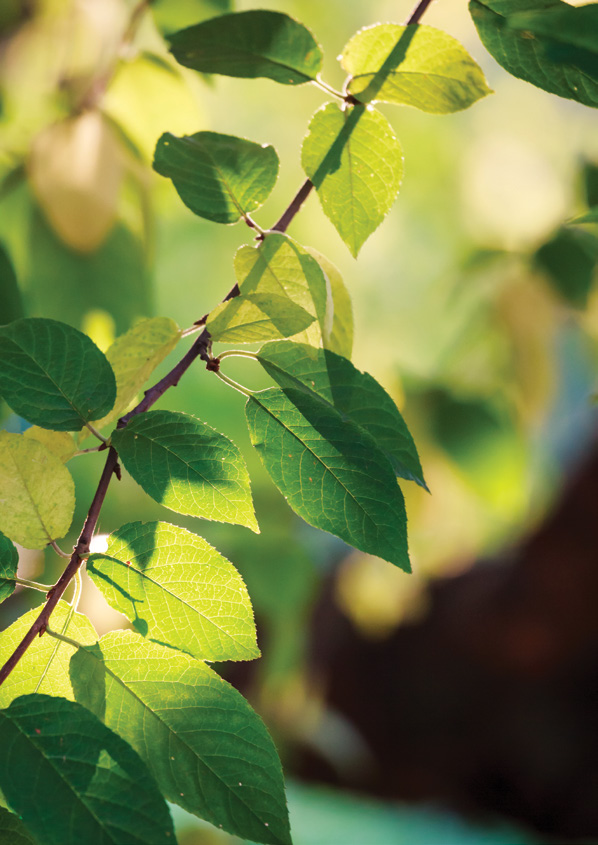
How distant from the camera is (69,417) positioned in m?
0.22

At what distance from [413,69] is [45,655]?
22 centimetres

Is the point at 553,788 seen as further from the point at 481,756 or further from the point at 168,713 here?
the point at 168,713

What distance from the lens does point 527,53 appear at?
0.76ft

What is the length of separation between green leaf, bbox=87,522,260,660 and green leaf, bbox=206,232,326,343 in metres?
0.07

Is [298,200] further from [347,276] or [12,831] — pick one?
[347,276]

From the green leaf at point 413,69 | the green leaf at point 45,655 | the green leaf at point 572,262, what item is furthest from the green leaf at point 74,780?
the green leaf at point 572,262

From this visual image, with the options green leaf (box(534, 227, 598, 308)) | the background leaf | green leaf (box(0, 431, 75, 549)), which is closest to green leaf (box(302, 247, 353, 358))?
the background leaf

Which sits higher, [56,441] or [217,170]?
[217,170]

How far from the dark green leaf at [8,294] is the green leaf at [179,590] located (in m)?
0.20

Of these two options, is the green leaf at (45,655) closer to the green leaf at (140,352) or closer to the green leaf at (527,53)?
the green leaf at (140,352)

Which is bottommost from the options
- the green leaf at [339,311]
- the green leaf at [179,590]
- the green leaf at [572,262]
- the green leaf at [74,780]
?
the green leaf at [74,780]

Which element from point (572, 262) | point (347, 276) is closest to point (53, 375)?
point (572, 262)

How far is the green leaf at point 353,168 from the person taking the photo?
25cm

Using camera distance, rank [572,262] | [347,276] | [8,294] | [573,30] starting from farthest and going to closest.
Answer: [347,276], [572,262], [8,294], [573,30]
